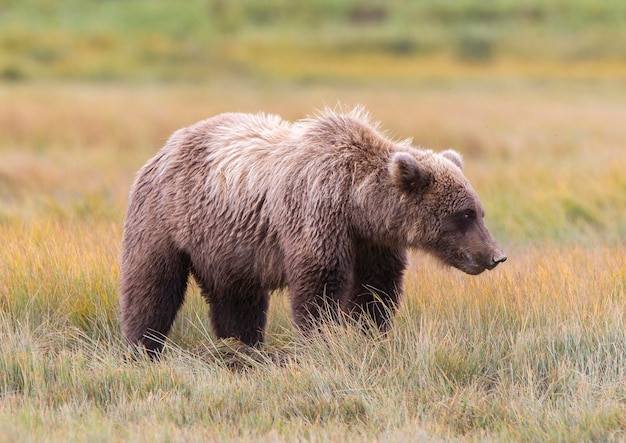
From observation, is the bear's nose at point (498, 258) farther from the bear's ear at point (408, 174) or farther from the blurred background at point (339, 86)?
the blurred background at point (339, 86)

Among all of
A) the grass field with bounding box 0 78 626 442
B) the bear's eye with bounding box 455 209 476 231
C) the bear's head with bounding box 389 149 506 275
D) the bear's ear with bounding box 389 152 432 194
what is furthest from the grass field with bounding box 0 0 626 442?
the bear's ear with bounding box 389 152 432 194

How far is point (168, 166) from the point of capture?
7133mm

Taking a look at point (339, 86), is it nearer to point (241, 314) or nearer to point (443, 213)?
point (241, 314)

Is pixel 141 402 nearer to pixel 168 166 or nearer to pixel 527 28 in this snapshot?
pixel 168 166

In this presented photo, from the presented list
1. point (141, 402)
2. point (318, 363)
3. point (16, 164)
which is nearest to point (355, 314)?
point (318, 363)

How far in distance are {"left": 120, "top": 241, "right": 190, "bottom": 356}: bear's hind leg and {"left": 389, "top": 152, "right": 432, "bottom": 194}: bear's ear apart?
1675 mm

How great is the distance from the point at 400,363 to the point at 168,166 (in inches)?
90.5

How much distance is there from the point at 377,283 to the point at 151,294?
1.58m

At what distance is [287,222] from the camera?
6465 millimetres

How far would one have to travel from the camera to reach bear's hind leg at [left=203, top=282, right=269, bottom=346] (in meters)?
7.14

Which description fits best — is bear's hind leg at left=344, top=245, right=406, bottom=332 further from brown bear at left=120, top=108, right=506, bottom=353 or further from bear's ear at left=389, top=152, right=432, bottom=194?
bear's ear at left=389, top=152, right=432, bottom=194

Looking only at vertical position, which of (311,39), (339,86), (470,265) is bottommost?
(470,265)

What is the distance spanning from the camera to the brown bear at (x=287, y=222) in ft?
Result: 20.8

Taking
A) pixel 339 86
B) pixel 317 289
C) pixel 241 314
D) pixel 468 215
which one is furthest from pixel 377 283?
pixel 339 86
